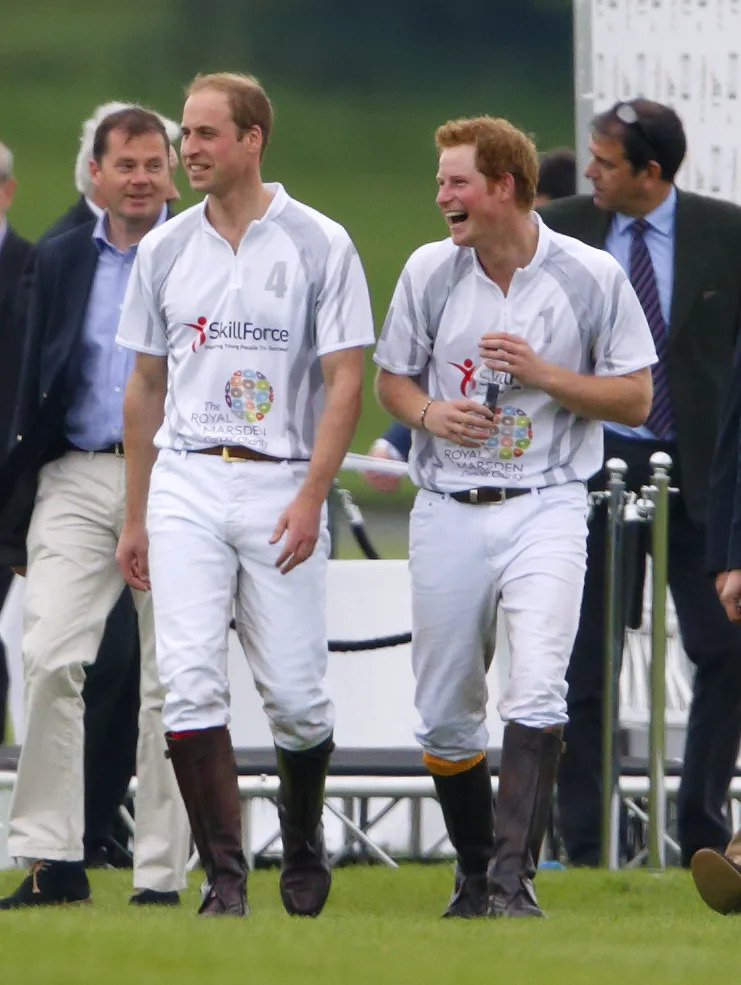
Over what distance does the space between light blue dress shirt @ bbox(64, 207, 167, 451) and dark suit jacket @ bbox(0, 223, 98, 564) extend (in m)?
0.03

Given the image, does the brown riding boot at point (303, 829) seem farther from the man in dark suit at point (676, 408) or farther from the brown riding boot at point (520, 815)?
the man in dark suit at point (676, 408)

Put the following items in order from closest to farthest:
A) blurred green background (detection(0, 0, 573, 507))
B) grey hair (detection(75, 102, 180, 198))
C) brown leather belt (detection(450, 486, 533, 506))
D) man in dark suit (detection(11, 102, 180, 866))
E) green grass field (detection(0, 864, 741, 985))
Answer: green grass field (detection(0, 864, 741, 985)) → brown leather belt (detection(450, 486, 533, 506)) → grey hair (detection(75, 102, 180, 198)) → man in dark suit (detection(11, 102, 180, 866)) → blurred green background (detection(0, 0, 573, 507))

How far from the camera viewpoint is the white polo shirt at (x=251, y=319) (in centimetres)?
647

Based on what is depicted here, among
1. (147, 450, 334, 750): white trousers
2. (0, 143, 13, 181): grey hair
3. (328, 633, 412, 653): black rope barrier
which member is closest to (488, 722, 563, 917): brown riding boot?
(147, 450, 334, 750): white trousers

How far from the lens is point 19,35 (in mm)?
37250

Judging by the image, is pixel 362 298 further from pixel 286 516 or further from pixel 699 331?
pixel 699 331

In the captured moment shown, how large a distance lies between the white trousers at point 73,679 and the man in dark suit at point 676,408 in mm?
1706

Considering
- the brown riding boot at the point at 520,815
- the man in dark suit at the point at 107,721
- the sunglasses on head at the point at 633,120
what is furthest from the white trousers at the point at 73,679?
the sunglasses on head at the point at 633,120

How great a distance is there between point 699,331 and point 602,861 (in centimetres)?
168

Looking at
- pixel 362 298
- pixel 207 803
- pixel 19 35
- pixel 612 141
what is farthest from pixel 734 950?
pixel 19 35

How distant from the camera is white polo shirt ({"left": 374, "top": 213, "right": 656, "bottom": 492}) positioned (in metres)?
6.57

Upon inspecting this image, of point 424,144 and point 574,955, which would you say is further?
point 424,144

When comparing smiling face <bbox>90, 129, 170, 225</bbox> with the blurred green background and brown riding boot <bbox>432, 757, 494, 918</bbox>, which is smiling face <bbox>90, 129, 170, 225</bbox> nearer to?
brown riding boot <bbox>432, 757, 494, 918</bbox>

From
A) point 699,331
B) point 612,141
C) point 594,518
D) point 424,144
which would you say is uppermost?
point 424,144
